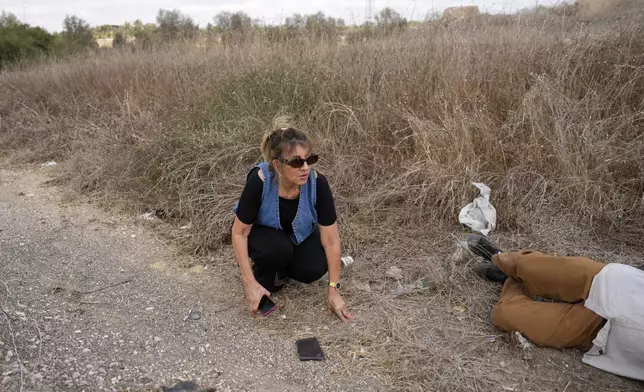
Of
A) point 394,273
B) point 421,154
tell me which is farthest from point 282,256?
point 421,154

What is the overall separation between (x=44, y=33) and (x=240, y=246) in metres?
14.5

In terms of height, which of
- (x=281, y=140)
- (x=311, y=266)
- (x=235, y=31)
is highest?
(x=235, y=31)

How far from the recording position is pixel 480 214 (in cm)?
343

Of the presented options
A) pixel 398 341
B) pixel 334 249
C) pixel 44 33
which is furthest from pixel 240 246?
pixel 44 33

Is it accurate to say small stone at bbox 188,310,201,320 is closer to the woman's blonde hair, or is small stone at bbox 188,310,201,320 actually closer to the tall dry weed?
the tall dry weed

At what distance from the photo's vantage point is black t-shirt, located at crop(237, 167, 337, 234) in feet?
8.13

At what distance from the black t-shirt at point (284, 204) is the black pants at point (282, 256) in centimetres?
10

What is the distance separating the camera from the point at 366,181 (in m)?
3.96

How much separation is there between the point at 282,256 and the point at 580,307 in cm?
149

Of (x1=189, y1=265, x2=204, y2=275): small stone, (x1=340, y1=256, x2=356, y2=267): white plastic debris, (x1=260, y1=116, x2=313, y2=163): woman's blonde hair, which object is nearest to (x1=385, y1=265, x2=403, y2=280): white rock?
(x1=340, y1=256, x2=356, y2=267): white plastic debris

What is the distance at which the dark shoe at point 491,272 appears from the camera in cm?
285

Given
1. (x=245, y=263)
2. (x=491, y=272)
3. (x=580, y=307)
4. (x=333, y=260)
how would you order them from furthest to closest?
(x=491, y=272) < (x=333, y=260) < (x=245, y=263) < (x=580, y=307)

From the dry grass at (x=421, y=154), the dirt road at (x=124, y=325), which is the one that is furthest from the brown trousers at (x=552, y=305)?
the dirt road at (x=124, y=325)

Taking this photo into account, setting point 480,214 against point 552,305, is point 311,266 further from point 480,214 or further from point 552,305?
point 480,214
